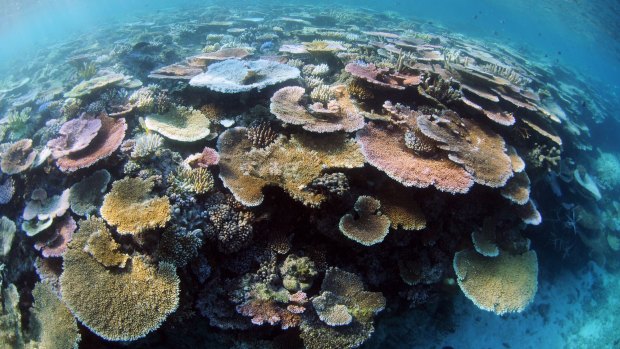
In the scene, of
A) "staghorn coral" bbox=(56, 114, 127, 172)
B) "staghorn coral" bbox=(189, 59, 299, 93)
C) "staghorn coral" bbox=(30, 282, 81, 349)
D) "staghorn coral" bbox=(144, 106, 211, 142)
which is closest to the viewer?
"staghorn coral" bbox=(30, 282, 81, 349)

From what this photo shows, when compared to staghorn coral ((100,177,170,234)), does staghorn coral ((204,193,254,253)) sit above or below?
below

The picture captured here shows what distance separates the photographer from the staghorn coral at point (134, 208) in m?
3.47

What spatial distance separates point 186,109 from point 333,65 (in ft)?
11.2

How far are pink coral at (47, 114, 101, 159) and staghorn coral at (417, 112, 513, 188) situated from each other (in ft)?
15.7

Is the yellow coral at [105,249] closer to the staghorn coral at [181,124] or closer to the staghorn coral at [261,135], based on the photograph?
the staghorn coral at [181,124]

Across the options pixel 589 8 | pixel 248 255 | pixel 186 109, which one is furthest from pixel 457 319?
pixel 589 8

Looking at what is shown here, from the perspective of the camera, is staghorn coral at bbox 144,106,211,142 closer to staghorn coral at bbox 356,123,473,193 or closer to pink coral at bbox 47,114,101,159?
pink coral at bbox 47,114,101,159

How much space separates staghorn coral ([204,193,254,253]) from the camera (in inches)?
155

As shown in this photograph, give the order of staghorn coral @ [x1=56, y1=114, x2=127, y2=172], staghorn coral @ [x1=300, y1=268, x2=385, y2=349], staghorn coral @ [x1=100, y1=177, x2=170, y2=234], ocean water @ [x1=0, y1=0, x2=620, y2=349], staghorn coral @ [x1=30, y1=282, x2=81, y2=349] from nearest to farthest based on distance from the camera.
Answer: staghorn coral @ [x1=30, y1=282, x2=81, y2=349]
staghorn coral @ [x1=100, y1=177, x2=170, y2=234]
ocean water @ [x1=0, y1=0, x2=620, y2=349]
staghorn coral @ [x1=300, y1=268, x2=385, y2=349]
staghorn coral @ [x1=56, y1=114, x2=127, y2=172]

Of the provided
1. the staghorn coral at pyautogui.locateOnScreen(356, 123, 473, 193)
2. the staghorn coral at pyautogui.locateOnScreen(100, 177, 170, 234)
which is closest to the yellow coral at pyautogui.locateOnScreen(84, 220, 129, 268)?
the staghorn coral at pyautogui.locateOnScreen(100, 177, 170, 234)

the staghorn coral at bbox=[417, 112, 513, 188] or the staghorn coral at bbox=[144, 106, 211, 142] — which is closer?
the staghorn coral at bbox=[417, 112, 513, 188]

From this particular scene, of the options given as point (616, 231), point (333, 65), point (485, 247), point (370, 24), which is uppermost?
point (333, 65)

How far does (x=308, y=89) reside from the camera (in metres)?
5.63

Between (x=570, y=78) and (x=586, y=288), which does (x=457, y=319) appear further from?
(x=570, y=78)
